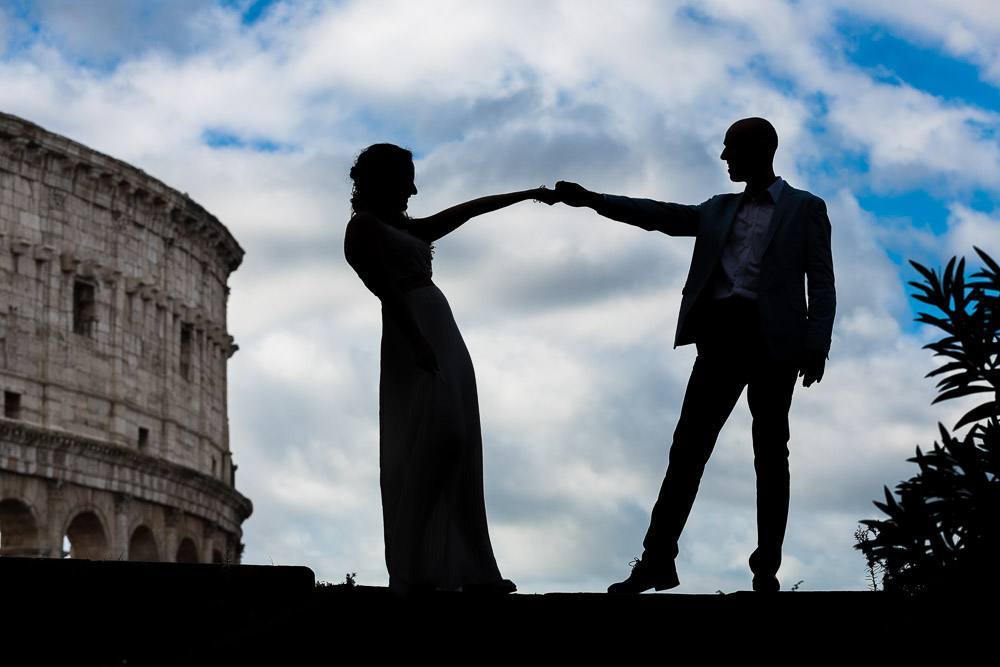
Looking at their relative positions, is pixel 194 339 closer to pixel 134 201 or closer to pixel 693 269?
pixel 134 201

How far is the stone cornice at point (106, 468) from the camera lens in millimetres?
43719

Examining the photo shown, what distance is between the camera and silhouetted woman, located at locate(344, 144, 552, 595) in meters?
7.90

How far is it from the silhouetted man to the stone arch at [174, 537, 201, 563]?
45.1 meters

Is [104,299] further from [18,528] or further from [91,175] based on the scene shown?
[18,528]

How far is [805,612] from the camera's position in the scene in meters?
7.02

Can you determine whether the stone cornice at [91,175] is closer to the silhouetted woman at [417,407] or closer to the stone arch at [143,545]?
the stone arch at [143,545]

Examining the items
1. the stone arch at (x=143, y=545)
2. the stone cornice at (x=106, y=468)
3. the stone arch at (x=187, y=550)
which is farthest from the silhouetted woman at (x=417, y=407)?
the stone arch at (x=187, y=550)

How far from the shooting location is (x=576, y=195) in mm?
8789

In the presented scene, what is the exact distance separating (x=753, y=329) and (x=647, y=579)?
4.35 feet

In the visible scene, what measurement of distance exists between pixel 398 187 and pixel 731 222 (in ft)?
5.53

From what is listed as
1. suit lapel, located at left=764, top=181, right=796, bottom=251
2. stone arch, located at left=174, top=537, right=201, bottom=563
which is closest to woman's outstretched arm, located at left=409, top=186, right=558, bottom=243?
suit lapel, located at left=764, top=181, right=796, bottom=251

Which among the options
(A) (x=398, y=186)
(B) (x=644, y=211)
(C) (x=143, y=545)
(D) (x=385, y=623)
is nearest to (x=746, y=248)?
(B) (x=644, y=211)

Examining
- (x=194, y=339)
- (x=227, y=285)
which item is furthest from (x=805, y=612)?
(x=227, y=285)

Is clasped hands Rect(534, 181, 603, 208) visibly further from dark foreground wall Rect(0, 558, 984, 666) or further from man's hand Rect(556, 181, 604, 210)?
dark foreground wall Rect(0, 558, 984, 666)
